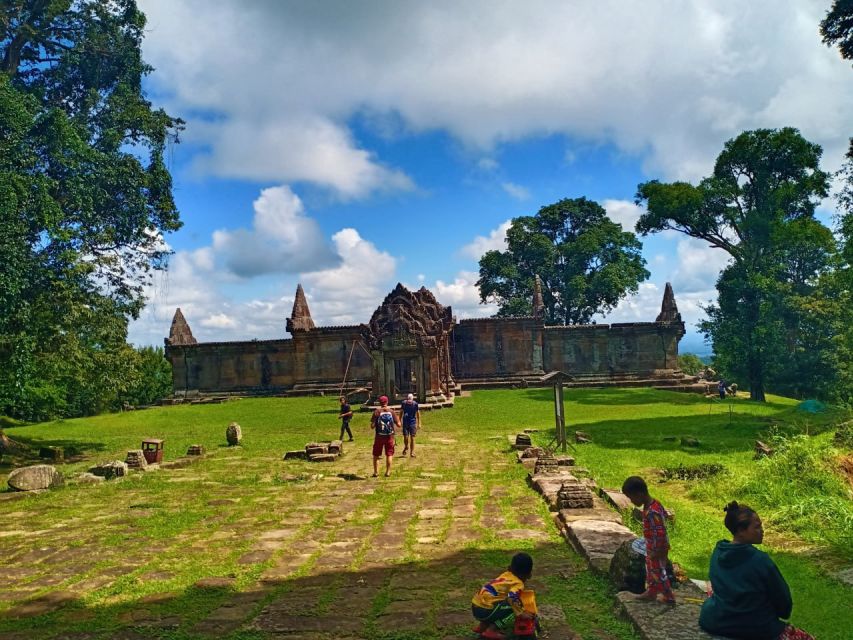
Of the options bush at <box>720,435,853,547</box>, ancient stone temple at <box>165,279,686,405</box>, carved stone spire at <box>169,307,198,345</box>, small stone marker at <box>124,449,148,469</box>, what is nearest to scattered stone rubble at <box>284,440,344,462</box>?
small stone marker at <box>124,449,148,469</box>

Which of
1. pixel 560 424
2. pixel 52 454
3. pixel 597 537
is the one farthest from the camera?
pixel 52 454

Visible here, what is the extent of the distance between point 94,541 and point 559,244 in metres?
41.8

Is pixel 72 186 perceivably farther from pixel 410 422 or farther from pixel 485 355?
pixel 485 355

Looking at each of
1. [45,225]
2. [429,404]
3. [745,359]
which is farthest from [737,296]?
[45,225]

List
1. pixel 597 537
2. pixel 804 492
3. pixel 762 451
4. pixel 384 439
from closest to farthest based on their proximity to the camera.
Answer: pixel 597 537 < pixel 804 492 < pixel 384 439 < pixel 762 451

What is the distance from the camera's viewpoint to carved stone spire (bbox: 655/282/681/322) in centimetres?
3603

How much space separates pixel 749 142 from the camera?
92.1ft

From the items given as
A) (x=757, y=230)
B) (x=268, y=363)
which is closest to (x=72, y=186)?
(x=268, y=363)

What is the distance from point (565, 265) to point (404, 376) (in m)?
20.1

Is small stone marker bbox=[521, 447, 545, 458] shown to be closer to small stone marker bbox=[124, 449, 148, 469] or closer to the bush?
the bush

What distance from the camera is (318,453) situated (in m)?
14.5

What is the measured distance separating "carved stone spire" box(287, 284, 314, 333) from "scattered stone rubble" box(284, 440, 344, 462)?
22.3 m

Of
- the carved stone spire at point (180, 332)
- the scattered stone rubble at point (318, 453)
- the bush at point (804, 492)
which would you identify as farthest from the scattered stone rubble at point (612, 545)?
the carved stone spire at point (180, 332)

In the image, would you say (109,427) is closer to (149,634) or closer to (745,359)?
(149,634)
